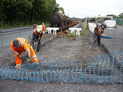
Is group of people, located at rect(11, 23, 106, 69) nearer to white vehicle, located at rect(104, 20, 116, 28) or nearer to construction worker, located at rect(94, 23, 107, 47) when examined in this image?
construction worker, located at rect(94, 23, 107, 47)

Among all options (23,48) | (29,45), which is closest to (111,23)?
(29,45)

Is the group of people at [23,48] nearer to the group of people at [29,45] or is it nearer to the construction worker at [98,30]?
the group of people at [29,45]

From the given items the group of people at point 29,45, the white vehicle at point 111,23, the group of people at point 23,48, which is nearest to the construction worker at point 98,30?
the group of people at point 29,45

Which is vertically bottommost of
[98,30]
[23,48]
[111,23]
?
[23,48]

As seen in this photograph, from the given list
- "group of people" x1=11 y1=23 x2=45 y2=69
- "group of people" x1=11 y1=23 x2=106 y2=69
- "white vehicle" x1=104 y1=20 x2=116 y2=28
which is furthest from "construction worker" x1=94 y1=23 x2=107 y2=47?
"white vehicle" x1=104 y1=20 x2=116 y2=28

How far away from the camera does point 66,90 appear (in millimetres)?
3178

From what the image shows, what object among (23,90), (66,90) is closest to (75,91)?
(66,90)

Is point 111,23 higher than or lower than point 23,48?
higher

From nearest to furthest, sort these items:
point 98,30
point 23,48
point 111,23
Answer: point 23,48, point 98,30, point 111,23

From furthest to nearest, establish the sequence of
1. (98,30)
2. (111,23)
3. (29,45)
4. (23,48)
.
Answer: (111,23) → (98,30) → (29,45) → (23,48)

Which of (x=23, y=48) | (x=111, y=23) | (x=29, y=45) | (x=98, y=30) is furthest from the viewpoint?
(x=111, y=23)

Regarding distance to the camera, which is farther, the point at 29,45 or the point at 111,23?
the point at 111,23

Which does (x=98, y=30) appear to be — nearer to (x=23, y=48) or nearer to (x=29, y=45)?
(x=29, y=45)

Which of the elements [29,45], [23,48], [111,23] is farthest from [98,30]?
[111,23]
